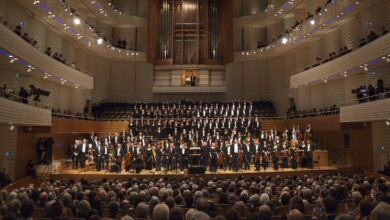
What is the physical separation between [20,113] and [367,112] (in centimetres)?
1150

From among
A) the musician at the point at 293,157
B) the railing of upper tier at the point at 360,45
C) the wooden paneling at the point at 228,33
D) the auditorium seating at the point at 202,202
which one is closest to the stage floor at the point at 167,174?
the musician at the point at 293,157

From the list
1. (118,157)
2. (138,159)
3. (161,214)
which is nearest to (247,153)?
Result: (138,159)

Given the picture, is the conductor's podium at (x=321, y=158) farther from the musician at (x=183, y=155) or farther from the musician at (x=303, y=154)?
the musician at (x=183, y=155)

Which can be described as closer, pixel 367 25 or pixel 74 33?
pixel 367 25

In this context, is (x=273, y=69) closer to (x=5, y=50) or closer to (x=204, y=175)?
(x=204, y=175)

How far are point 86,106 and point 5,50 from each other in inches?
343

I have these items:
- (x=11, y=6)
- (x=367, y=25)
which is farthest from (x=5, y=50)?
(x=367, y=25)

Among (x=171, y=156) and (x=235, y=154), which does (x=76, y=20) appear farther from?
(x=235, y=154)

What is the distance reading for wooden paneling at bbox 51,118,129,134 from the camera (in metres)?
13.1

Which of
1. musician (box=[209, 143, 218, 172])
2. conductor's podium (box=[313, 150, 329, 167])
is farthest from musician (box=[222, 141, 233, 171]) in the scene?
conductor's podium (box=[313, 150, 329, 167])

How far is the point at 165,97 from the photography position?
2117 cm

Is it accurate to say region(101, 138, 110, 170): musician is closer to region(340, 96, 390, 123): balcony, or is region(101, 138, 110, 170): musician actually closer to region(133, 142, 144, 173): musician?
region(133, 142, 144, 173): musician

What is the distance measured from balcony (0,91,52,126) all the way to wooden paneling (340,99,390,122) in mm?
11275

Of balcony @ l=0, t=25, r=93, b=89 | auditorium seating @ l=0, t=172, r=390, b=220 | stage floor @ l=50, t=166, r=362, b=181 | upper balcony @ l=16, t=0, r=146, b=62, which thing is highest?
upper balcony @ l=16, t=0, r=146, b=62
